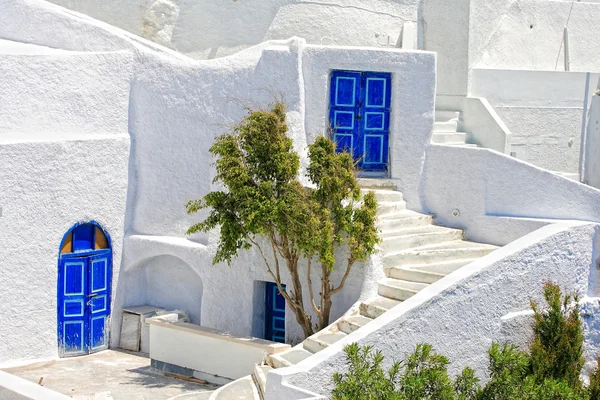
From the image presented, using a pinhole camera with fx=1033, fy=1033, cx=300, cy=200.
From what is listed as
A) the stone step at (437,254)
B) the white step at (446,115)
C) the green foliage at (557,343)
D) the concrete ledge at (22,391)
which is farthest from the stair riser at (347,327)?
the white step at (446,115)

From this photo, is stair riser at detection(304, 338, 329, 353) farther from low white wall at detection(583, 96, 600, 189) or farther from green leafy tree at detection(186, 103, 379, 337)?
low white wall at detection(583, 96, 600, 189)

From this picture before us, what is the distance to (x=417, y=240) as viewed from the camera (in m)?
15.3

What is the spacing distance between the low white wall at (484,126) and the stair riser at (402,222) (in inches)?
91.4

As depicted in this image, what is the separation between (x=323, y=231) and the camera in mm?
13773

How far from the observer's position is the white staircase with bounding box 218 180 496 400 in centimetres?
1356

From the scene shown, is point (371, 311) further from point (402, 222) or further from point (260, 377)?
point (402, 222)

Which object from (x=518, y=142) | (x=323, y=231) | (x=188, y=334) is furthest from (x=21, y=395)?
(x=518, y=142)

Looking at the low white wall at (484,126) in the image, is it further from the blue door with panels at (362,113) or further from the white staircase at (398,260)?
the white staircase at (398,260)

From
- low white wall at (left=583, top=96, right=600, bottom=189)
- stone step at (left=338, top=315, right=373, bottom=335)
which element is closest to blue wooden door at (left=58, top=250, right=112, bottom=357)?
stone step at (left=338, top=315, right=373, bottom=335)

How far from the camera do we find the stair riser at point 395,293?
1397cm

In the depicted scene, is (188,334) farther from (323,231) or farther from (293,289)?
(323,231)

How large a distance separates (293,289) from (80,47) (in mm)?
5400

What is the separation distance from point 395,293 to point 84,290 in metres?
4.94

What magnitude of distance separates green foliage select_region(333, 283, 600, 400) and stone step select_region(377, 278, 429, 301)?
1.39 meters
